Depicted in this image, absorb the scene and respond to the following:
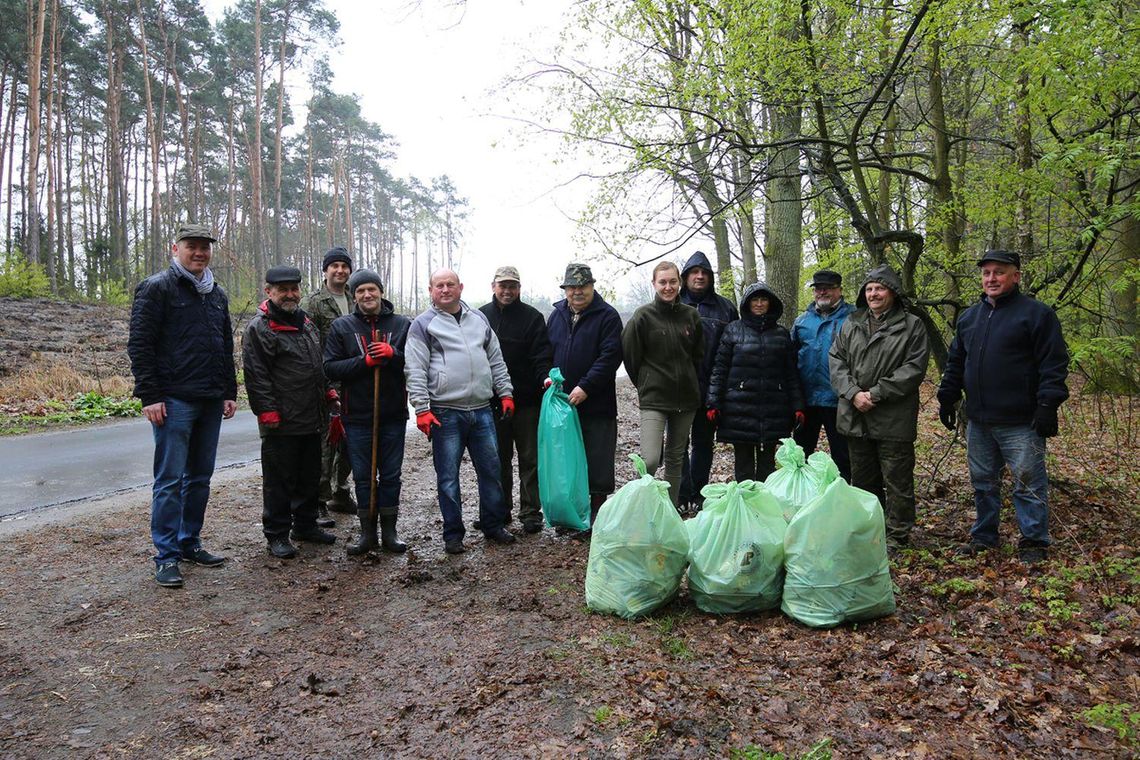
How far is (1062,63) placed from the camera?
477 centimetres

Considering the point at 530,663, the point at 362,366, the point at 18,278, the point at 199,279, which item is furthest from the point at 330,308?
the point at 18,278

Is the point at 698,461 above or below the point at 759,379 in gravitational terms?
below

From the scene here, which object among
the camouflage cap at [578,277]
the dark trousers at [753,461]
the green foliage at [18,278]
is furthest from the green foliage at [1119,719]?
the green foliage at [18,278]

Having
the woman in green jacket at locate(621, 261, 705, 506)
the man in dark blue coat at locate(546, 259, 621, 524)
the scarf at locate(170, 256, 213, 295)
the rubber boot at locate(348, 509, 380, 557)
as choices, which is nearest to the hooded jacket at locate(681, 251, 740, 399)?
the woman in green jacket at locate(621, 261, 705, 506)

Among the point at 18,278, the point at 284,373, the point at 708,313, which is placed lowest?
the point at 284,373

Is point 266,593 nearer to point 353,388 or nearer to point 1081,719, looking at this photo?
point 353,388

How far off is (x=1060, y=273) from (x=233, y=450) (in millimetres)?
9592

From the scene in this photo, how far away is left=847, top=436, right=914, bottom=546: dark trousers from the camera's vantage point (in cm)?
489

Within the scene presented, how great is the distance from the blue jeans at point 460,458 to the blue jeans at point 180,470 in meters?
1.50

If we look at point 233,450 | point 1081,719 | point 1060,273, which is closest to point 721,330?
point 1060,273

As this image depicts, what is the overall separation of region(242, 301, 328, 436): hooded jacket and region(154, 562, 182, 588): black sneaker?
1.00 metres

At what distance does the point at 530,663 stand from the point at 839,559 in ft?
5.32

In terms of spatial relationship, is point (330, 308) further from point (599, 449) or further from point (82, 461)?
point (82, 461)

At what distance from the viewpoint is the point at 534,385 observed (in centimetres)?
582
